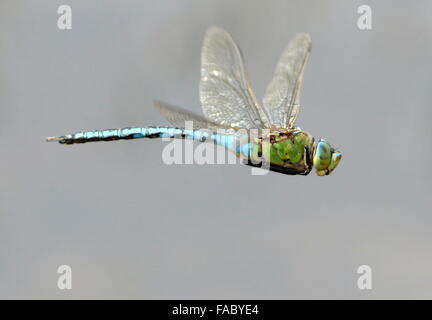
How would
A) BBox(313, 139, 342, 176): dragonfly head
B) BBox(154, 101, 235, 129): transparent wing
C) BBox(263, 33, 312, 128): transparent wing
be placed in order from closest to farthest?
BBox(313, 139, 342, 176): dragonfly head, BBox(154, 101, 235, 129): transparent wing, BBox(263, 33, 312, 128): transparent wing

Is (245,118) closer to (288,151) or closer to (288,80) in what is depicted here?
(288,80)

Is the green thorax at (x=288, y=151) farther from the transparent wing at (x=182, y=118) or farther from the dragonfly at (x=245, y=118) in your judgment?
the transparent wing at (x=182, y=118)

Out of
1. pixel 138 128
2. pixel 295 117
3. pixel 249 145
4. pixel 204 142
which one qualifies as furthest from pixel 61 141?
pixel 295 117

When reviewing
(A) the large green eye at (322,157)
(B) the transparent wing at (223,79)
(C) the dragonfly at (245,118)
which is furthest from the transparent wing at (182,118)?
(A) the large green eye at (322,157)

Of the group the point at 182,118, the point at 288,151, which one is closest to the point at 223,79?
the point at 182,118

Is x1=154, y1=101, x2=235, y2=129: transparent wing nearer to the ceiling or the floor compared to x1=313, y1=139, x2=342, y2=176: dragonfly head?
nearer to the ceiling

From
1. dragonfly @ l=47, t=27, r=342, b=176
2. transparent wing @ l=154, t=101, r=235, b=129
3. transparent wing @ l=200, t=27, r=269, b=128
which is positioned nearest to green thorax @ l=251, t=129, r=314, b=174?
dragonfly @ l=47, t=27, r=342, b=176

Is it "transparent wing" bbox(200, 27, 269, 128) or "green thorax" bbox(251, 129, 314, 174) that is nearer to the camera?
"green thorax" bbox(251, 129, 314, 174)

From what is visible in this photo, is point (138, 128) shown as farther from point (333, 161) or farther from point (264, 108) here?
point (333, 161)

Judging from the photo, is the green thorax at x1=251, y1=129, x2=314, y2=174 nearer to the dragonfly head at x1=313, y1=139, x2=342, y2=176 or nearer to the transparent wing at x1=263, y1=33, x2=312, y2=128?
the dragonfly head at x1=313, y1=139, x2=342, y2=176
